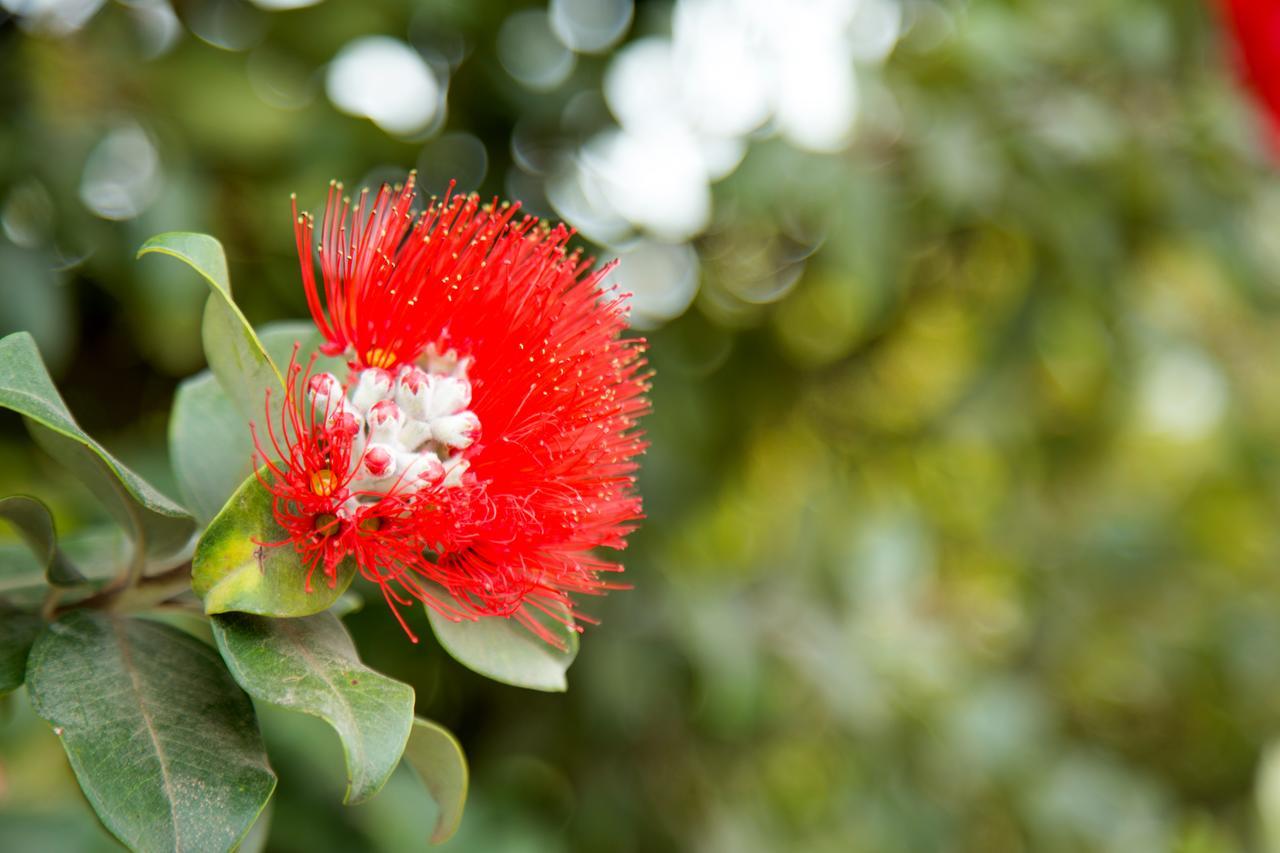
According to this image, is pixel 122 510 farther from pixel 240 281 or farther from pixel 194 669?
pixel 240 281

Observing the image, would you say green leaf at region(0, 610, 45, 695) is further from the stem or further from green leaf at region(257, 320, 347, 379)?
green leaf at region(257, 320, 347, 379)

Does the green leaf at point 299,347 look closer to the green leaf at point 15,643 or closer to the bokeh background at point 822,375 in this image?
the green leaf at point 15,643

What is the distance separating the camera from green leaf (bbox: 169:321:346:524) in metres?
0.84

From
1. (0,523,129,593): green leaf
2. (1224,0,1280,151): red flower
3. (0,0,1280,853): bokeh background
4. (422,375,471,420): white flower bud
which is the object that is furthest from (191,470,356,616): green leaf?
(1224,0,1280,151): red flower

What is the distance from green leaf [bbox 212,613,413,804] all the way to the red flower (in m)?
1.53

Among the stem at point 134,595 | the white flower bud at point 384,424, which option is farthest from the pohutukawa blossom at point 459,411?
the stem at point 134,595

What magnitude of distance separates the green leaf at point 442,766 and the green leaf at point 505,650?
49mm

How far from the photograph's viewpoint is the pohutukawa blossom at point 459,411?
754mm

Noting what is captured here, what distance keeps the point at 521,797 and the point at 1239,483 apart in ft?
5.30

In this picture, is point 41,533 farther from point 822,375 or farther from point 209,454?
point 822,375

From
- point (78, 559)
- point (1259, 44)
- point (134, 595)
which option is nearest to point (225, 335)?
point (134, 595)

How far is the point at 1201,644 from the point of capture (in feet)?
7.61

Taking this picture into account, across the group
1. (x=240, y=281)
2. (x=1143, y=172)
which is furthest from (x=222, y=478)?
(x=1143, y=172)

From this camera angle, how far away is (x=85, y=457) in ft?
2.32
